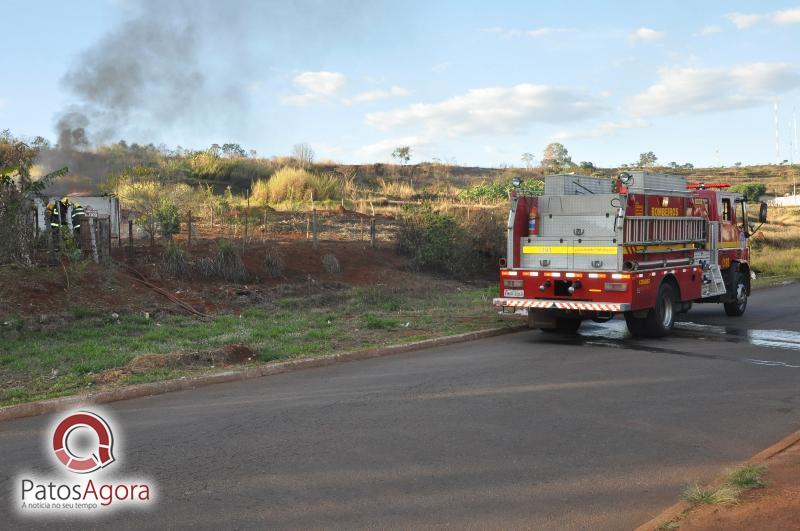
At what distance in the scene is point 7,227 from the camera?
1252 cm

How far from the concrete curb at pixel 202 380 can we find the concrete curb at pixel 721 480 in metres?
5.81

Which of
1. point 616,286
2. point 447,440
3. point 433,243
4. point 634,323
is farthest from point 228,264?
point 447,440

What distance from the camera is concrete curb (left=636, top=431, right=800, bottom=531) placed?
4285 millimetres

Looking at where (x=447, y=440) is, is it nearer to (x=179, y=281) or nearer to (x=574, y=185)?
(x=574, y=185)

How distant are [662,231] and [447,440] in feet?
26.9

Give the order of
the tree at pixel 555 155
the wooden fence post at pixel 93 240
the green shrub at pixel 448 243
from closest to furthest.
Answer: the wooden fence post at pixel 93 240
the green shrub at pixel 448 243
the tree at pixel 555 155

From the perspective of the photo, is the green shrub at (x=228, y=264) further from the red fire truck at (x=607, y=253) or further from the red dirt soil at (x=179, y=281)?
the red fire truck at (x=607, y=253)

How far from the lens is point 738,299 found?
15.7 metres

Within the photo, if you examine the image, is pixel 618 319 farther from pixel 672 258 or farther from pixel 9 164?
pixel 9 164

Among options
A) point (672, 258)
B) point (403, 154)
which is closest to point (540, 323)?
point (672, 258)

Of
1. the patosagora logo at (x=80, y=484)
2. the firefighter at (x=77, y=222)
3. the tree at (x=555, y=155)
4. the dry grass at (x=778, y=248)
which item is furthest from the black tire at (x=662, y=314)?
the tree at (x=555, y=155)

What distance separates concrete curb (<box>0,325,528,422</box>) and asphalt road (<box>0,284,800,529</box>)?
0.71ft

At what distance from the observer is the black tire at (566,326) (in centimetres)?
1355

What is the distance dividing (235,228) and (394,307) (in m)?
7.23
